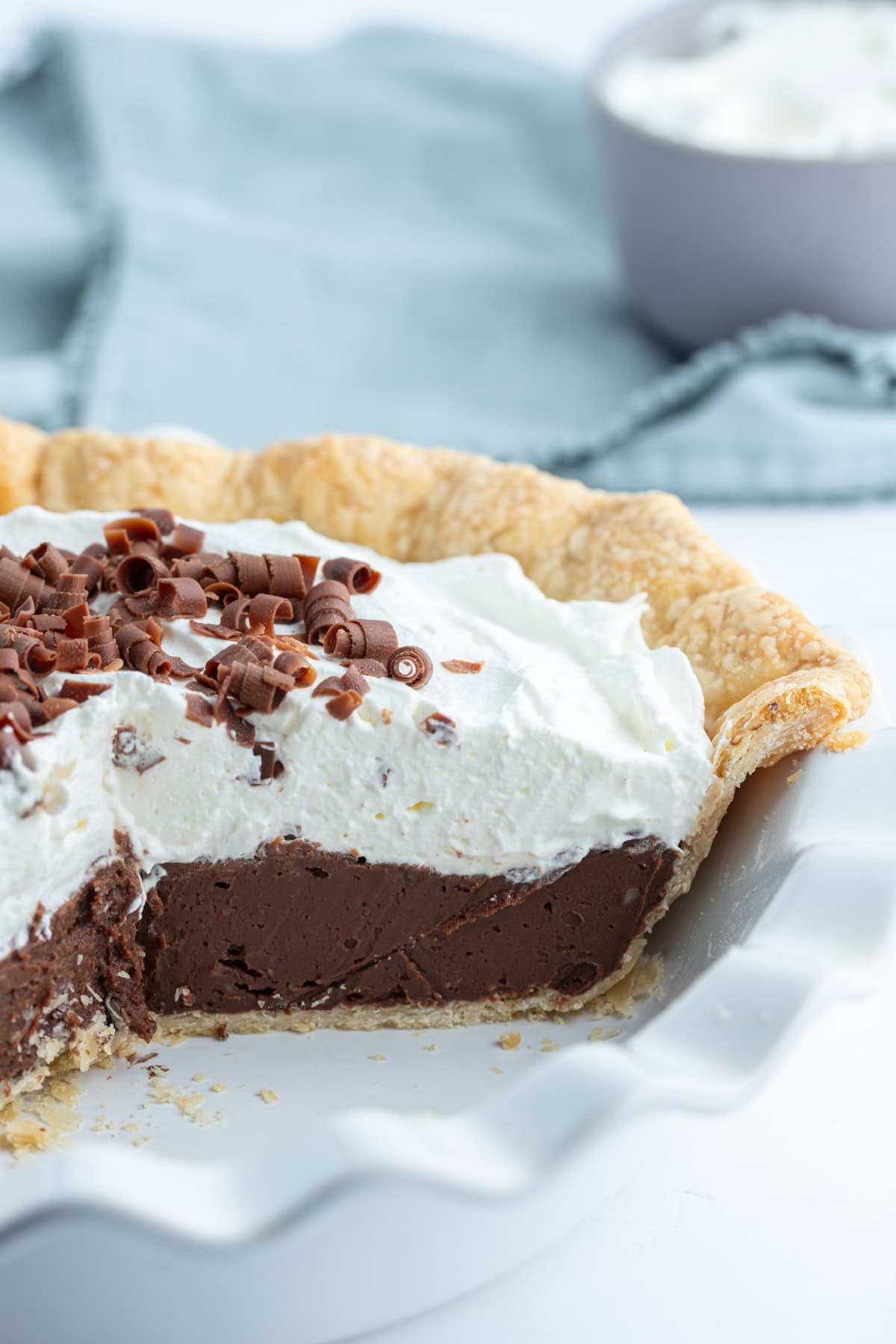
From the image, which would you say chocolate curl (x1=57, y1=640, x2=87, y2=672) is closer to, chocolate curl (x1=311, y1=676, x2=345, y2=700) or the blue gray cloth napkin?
chocolate curl (x1=311, y1=676, x2=345, y2=700)

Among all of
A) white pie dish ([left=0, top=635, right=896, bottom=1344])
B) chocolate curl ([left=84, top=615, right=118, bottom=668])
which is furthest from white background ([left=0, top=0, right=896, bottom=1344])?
chocolate curl ([left=84, top=615, right=118, bottom=668])

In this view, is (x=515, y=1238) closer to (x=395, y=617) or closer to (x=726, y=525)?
(x=395, y=617)

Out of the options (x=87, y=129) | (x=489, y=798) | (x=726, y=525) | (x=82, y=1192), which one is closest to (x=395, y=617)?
(x=489, y=798)

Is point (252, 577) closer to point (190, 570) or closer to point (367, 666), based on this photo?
point (190, 570)

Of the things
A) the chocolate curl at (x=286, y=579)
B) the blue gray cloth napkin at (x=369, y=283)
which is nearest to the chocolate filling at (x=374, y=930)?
the chocolate curl at (x=286, y=579)

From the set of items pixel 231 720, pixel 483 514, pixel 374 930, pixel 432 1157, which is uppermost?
pixel 432 1157

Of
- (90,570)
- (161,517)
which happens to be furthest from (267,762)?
(161,517)
